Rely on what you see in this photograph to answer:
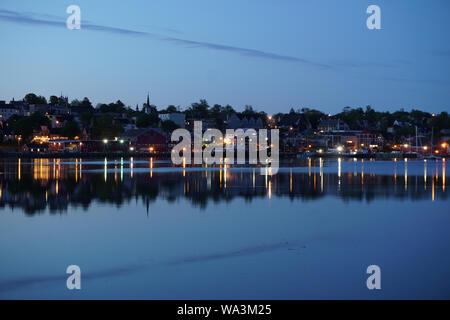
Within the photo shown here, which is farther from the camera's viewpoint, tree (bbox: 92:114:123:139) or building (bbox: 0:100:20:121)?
building (bbox: 0:100:20:121)

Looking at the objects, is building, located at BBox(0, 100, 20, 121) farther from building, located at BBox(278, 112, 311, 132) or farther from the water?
the water

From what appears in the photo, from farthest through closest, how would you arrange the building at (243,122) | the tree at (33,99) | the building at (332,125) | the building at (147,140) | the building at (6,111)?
1. the tree at (33,99)
2. the building at (6,111)
3. the building at (332,125)
4. the building at (243,122)
5. the building at (147,140)

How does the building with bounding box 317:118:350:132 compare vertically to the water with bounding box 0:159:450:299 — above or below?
above

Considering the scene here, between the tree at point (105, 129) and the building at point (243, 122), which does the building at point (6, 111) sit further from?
the building at point (243, 122)

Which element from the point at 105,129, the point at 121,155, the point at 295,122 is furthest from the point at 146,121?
the point at 295,122

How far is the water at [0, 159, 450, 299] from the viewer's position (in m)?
11.9

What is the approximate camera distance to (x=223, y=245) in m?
16.1

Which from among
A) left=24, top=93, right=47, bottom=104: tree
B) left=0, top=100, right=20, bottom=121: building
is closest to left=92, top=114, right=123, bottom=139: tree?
left=0, top=100, right=20, bottom=121: building

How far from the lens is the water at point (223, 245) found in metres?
11.9

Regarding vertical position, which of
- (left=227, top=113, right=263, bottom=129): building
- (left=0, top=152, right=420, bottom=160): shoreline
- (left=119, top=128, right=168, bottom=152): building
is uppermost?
(left=227, top=113, right=263, bottom=129): building

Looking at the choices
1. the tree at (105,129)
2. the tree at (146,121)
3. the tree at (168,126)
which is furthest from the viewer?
the tree at (146,121)

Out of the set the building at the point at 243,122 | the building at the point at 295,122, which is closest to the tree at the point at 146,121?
the building at the point at 243,122

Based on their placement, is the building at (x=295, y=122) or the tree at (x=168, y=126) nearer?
the tree at (x=168, y=126)
